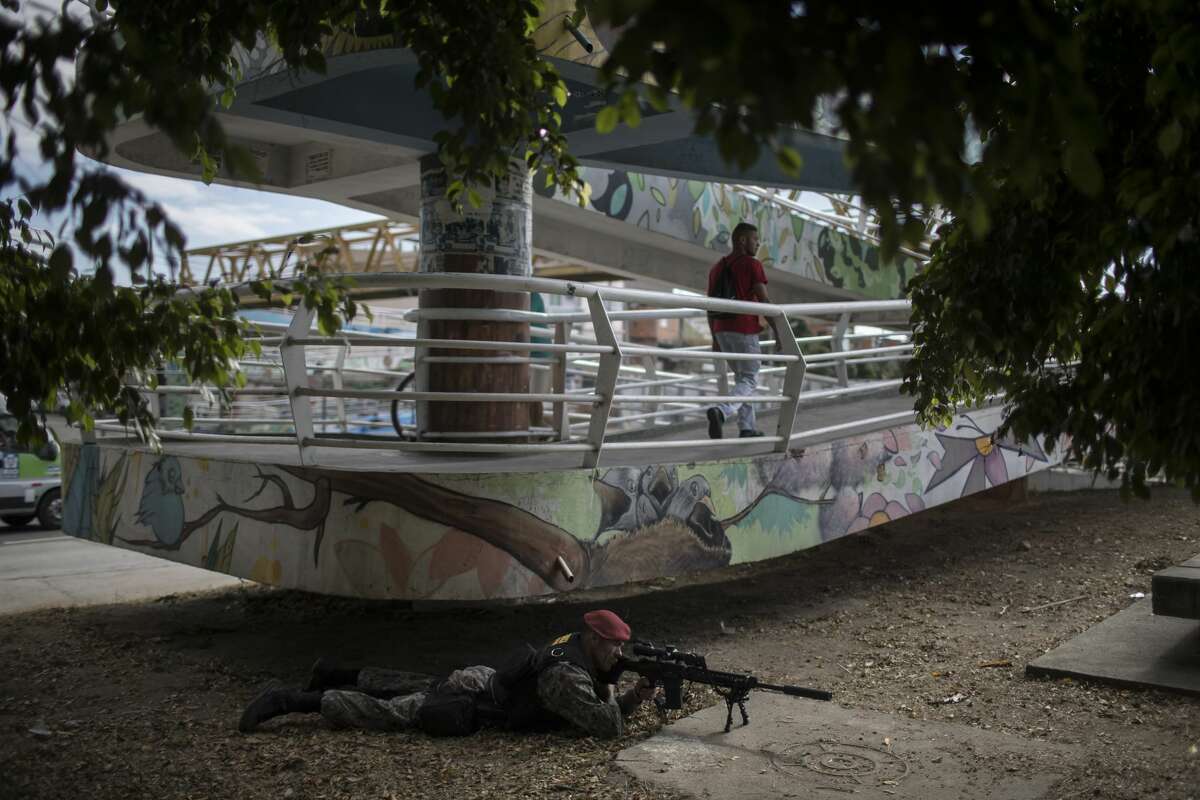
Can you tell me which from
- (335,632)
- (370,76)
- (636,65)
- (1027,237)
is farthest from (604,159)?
(636,65)

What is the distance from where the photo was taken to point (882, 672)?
6000 mm

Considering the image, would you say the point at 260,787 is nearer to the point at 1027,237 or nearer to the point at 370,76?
the point at 1027,237

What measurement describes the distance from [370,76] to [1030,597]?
6.01m

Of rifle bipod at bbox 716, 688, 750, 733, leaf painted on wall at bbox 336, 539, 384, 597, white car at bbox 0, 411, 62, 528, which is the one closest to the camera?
rifle bipod at bbox 716, 688, 750, 733

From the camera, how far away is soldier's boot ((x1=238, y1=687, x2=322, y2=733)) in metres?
4.91

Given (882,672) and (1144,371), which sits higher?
(1144,371)

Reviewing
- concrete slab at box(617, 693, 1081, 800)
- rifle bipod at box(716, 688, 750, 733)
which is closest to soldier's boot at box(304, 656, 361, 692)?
concrete slab at box(617, 693, 1081, 800)

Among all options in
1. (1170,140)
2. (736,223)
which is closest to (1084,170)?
(1170,140)

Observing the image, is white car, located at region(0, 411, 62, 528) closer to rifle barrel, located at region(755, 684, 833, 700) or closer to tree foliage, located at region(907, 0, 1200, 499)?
rifle barrel, located at region(755, 684, 833, 700)

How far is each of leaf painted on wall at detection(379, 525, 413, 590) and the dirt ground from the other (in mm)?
791

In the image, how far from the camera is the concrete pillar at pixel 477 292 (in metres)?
7.55

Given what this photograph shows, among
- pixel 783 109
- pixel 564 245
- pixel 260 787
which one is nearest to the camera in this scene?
pixel 783 109

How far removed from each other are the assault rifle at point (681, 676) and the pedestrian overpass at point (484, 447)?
0.86m

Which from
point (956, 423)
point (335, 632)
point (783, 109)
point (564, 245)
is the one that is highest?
point (564, 245)
